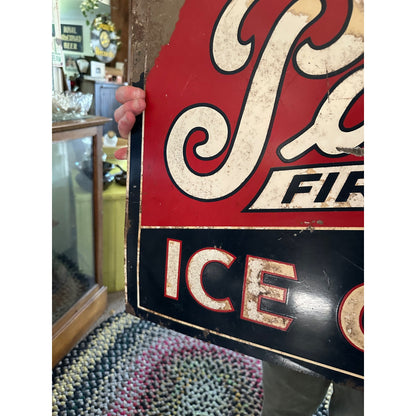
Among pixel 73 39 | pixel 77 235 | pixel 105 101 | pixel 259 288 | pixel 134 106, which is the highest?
pixel 73 39

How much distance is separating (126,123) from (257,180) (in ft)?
0.84

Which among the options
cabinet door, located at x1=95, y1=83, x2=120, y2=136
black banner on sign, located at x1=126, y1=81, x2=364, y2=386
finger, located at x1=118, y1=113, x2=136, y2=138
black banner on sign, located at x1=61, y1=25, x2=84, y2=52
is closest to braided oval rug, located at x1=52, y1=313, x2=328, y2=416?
black banner on sign, located at x1=126, y1=81, x2=364, y2=386

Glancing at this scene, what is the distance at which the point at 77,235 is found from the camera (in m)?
1.83

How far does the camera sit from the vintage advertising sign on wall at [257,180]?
493mm

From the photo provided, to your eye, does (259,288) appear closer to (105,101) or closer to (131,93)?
(131,93)

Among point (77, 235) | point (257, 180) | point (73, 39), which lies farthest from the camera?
point (73, 39)

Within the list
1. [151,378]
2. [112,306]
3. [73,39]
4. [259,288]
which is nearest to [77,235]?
[112,306]

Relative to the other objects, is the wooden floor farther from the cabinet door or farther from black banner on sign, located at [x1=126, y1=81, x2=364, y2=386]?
the cabinet door

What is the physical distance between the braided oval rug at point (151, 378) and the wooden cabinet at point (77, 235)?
13 centimetres

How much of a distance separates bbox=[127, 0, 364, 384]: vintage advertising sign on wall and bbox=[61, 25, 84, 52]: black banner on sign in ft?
5.95
